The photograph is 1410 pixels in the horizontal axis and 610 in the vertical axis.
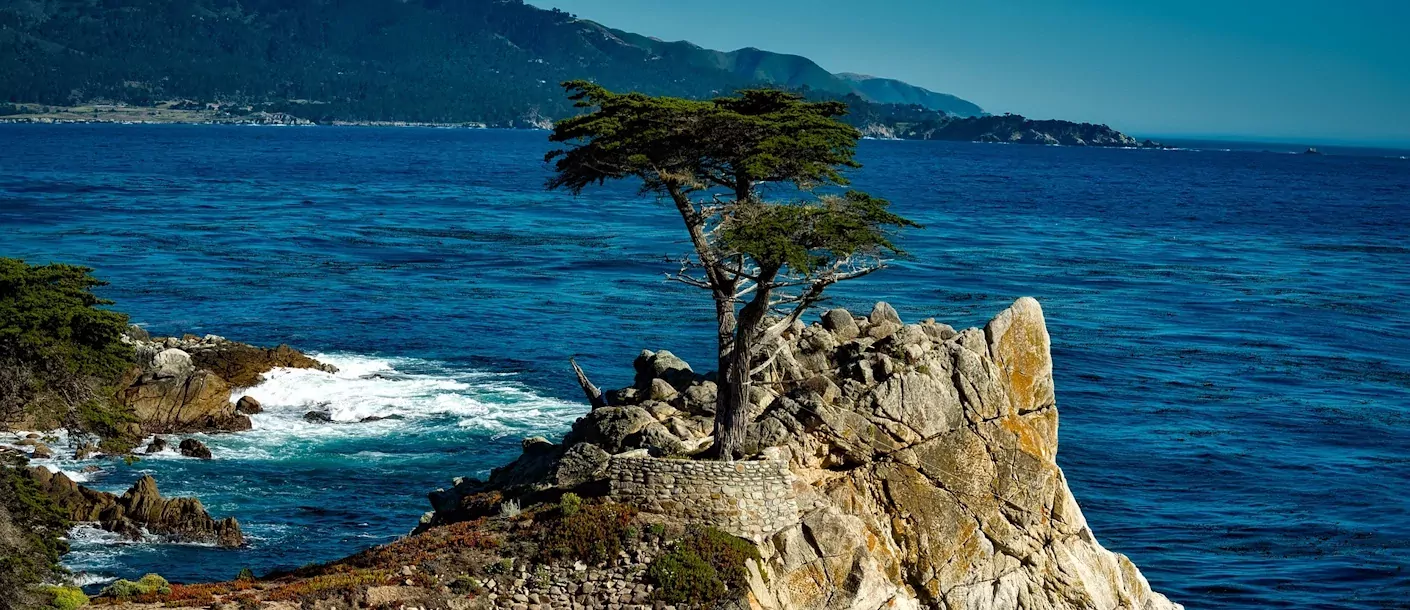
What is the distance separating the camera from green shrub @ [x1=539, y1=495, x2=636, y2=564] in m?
24.9

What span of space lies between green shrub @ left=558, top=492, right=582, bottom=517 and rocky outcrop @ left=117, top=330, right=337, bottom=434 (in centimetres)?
2594

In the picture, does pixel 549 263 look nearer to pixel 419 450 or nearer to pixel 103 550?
pixel 419 450

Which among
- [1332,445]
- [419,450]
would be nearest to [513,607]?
[419,450]

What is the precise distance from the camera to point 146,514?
1508 inches

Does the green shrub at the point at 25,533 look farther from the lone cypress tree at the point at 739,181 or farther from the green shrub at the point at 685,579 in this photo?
the lone cypress tree at the point at 739,181

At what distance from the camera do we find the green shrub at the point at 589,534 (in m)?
24.9

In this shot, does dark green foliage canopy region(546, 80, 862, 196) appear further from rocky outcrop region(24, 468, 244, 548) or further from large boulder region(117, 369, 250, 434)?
large boulder region(117, 369, 250, 434)

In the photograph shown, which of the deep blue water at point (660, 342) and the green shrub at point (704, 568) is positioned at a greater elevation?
the green shrub at point (704, 568)

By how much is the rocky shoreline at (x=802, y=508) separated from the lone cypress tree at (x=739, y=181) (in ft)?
5.60

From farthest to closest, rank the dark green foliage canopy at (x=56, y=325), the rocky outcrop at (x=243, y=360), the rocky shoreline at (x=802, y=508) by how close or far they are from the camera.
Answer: the rocky outcrop at (x=243, y=360)
the dark green foliage canopy at (x=56, y=325)
the rocky shoreline at (x=802, y=508)

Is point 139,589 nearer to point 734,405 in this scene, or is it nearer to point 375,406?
point 734,405

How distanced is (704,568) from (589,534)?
2131mm

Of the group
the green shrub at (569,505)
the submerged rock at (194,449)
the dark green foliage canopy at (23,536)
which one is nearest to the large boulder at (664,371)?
the green shrub at (569,505)

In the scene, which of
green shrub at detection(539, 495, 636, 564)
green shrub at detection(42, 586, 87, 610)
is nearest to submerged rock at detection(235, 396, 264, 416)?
green shrub at detection(42, 586, 87, 610)
